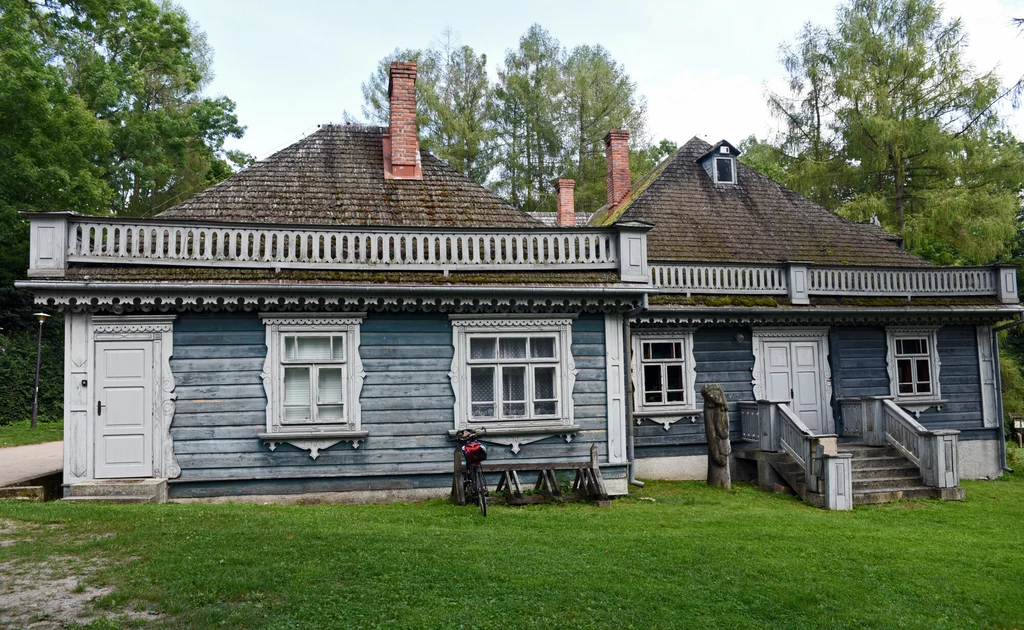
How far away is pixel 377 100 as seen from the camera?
34.9m

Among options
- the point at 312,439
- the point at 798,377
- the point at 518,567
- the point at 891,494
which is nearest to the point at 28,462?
the point at 312,439

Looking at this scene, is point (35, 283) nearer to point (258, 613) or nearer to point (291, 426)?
point (291, 426)

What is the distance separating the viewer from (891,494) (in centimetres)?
1352

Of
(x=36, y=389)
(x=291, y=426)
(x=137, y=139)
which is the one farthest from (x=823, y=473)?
(x=137, y=139)

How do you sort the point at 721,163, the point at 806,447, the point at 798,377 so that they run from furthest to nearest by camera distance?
1. the point at 721,163
2. the point at 798,377
3. the point at 806,447

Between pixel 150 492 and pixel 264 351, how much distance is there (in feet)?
8.27

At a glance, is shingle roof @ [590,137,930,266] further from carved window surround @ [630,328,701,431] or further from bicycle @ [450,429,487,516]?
bicycle @ [450,429,487,516]

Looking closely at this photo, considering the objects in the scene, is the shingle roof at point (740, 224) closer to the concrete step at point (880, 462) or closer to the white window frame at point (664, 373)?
the white window frame at point (664, 373)

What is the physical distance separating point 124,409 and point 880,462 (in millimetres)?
13319

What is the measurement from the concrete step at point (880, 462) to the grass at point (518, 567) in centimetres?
339

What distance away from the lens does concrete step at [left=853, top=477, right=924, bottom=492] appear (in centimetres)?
1373

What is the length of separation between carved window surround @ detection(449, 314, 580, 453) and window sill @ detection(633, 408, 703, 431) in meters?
3.32

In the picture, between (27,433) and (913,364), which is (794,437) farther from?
(27,433)

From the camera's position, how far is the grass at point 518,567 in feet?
20.8
